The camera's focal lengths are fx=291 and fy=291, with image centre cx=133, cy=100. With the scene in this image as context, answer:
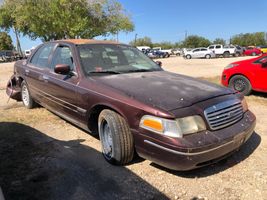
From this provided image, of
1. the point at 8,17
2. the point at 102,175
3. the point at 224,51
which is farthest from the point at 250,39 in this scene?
the point at 102,175

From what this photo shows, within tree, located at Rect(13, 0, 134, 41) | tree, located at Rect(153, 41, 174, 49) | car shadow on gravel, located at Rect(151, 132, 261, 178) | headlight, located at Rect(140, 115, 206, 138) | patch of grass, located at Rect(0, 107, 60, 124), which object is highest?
tree, located at Rect(13, 0, 134, 41)

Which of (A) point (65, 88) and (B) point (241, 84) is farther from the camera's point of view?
(B) point (241, 84)

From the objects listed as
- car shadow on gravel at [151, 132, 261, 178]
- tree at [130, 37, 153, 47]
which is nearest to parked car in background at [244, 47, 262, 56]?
car shadow on gravel at [151, 132, 261, 178]

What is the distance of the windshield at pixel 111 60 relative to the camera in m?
4.46

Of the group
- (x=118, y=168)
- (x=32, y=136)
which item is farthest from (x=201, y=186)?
(x=32, y=136)

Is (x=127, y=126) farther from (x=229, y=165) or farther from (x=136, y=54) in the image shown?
(x=136, y=54)

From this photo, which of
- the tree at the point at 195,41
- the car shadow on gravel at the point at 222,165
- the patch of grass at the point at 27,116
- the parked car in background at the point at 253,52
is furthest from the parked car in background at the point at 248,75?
the tree at the point at 195,41

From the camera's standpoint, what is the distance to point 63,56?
5.03 metres

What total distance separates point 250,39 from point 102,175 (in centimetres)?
9301

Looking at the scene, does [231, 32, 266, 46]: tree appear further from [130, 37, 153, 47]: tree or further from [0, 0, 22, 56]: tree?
[0, 0, 22, 56]: tree

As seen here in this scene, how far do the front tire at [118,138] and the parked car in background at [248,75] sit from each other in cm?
527

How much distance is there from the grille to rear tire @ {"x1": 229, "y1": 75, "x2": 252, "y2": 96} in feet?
14.9

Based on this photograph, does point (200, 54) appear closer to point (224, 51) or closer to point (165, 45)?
point (224, 51)

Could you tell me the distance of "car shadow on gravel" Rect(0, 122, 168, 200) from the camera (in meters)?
3.16
